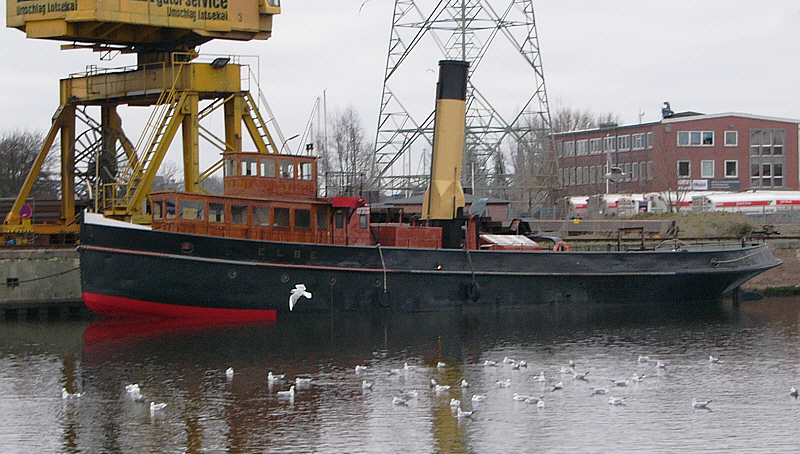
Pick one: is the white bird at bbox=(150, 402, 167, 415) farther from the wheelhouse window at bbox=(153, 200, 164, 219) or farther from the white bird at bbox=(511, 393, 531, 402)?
the wheelhouse window at bbox=(153, 200, 164, 219)

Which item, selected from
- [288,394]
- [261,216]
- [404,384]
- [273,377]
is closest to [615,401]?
[404,384]

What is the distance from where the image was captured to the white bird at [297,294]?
27000 mm

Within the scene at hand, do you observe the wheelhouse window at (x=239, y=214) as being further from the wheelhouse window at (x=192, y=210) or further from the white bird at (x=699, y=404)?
the white bird at (x=699, y=404)

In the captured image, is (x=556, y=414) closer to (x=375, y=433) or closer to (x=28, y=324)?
(x=375, y=433)

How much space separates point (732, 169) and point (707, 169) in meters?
2.12

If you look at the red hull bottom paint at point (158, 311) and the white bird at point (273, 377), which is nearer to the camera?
the white bird at point (273, 377)

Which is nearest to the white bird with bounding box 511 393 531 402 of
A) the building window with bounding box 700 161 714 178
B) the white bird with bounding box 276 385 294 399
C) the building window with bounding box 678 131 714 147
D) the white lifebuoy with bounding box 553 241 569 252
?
the white bird with bounding box 276 385 294 399

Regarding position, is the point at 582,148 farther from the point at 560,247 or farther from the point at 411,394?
the point at 411,394

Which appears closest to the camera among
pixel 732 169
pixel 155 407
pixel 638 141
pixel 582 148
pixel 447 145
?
pixel 155 407

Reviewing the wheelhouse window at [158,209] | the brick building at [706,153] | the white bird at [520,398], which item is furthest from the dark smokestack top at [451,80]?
the brick building at [706,153]

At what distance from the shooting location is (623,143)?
75.8 metres

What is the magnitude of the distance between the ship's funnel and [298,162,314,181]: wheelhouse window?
3845 mm

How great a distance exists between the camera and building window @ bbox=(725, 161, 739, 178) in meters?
73.1

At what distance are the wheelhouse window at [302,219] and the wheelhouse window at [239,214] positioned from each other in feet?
4.88
